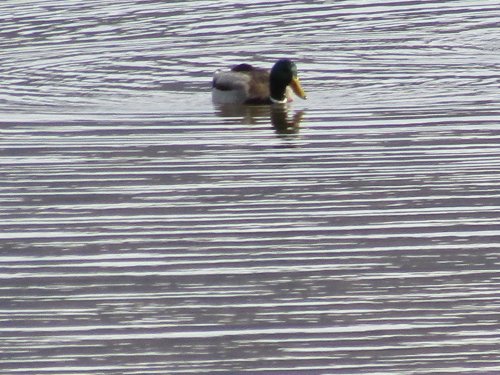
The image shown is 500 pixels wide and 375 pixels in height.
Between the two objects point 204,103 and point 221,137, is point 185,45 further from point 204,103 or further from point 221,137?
point 221,137

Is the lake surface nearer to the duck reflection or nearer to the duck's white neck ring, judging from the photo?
the duck reflection

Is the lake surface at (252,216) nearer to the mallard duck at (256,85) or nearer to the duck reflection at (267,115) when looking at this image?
the duck reflection at (267,115)

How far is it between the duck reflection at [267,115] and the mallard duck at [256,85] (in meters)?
0.10

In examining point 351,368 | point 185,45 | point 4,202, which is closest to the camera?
point 351,368

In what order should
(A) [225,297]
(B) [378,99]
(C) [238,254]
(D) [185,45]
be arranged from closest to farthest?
(A) [225,297] < (C) [238,254] < (B) [378,99] < (D) [185,45]

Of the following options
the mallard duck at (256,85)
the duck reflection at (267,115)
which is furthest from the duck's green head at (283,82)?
the duck reflection at (267,115)

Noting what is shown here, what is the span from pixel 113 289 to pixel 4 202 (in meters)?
2.53

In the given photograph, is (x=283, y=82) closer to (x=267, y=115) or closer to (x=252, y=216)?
(x=267, y=115)

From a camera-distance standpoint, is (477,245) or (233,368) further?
(477,245)

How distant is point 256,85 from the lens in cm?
1698

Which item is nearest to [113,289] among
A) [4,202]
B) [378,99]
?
[4,202]

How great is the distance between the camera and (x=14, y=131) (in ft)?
47.6

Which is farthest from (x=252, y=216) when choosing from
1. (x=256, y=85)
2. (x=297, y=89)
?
(x=256, y=85)

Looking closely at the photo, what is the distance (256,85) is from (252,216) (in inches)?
256
